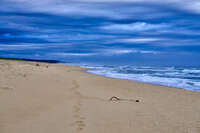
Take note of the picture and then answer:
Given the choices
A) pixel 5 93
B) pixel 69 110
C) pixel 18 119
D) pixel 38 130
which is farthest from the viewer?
pixel 5 93

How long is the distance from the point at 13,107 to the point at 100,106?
2893mm

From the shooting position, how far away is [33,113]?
6.90 metres

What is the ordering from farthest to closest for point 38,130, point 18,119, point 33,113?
point 33,113 < point 18,119 < point 38,130

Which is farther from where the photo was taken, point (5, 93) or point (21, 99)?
point (5, 93)

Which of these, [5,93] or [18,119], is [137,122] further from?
[5,93]

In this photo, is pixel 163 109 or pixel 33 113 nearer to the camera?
pixel 33 113

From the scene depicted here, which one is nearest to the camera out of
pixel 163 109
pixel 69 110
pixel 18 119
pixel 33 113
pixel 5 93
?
pixel 18 119

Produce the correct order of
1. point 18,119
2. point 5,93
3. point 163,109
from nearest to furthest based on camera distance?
point 18,119 < point 163,109 < point 5,93

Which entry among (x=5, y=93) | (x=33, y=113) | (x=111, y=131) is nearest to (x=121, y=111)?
(x=111, y=131)

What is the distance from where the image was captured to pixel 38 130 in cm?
533

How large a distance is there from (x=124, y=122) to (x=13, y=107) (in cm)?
348

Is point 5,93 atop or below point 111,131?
atop

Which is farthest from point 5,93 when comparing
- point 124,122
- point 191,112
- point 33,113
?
point 191,112

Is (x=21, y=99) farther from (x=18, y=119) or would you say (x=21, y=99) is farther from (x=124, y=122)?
(x=124, y=122)
